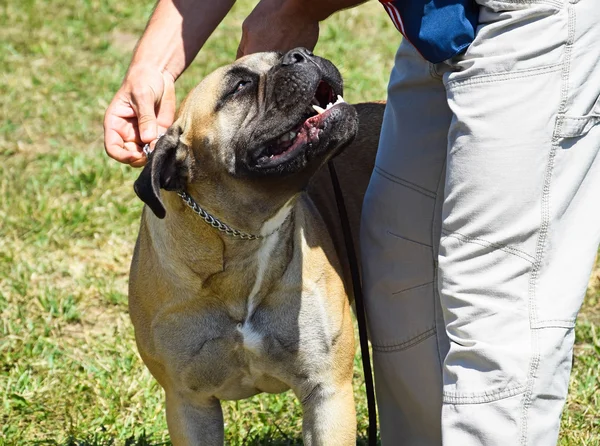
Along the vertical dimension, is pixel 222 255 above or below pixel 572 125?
below

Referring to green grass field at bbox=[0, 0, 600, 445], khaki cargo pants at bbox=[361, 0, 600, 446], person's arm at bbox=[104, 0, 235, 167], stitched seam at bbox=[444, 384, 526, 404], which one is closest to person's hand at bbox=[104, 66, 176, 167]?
person's arm at bbox=[104, 0, 235, 167]

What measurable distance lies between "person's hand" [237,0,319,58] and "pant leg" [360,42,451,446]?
0.37 meters

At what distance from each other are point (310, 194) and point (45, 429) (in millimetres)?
1480

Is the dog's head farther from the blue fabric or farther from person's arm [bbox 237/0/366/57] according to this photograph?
the blue fabric

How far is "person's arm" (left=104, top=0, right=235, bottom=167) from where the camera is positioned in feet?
10.6

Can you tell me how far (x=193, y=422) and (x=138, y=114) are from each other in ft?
3.61

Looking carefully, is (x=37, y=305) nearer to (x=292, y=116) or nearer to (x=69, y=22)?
(x=292, y=116)

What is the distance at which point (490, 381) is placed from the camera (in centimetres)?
273

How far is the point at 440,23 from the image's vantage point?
113 inches

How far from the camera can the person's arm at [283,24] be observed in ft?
11.7

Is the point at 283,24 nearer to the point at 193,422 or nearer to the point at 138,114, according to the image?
the point at 138,114

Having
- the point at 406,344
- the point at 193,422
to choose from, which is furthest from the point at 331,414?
the point at 193,422

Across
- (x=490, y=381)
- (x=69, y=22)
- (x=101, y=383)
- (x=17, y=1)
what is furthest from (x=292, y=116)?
(x=17, y=1)

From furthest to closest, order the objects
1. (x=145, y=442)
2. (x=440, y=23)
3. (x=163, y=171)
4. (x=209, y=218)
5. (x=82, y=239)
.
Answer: (x=82, y=239) → (x=145, y=442) → (x=209, y=218) → (x=163, y=171) → (x=440, y=23)
